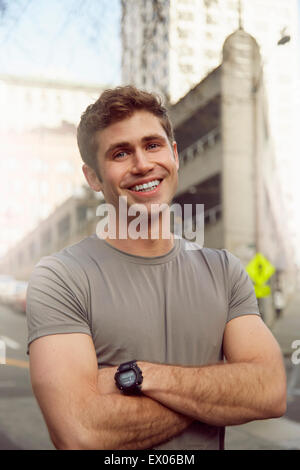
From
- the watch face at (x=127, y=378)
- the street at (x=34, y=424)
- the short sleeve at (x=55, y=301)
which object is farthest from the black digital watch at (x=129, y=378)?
the street at (x=34, y=424)

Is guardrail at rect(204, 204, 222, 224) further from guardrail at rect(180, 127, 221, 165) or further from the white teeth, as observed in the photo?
the white teeth

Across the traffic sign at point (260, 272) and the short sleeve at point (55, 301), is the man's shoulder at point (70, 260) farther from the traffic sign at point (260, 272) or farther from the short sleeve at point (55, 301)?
the traffic sign at point (260, 272)

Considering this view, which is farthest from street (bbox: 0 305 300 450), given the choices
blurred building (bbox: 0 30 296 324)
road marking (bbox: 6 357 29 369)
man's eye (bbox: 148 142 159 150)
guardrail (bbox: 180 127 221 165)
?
guardrail (bbox: 180 127 221 165)

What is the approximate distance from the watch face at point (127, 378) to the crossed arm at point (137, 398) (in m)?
0.04

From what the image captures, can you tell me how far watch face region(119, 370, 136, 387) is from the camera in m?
1.44

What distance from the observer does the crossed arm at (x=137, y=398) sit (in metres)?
1.39

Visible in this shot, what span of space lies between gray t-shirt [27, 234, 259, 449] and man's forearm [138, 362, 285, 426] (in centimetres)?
8

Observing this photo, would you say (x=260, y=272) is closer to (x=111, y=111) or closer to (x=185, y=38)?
(x=185, y=38)

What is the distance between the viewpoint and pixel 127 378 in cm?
145

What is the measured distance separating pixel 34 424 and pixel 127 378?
5.07m

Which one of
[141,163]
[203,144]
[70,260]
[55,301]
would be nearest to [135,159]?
[141,163]

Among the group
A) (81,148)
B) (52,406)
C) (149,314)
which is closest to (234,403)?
(149,314)

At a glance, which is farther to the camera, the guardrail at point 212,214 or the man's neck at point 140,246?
the guardrail at point 212,214

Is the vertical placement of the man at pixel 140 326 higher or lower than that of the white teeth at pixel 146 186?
lower
